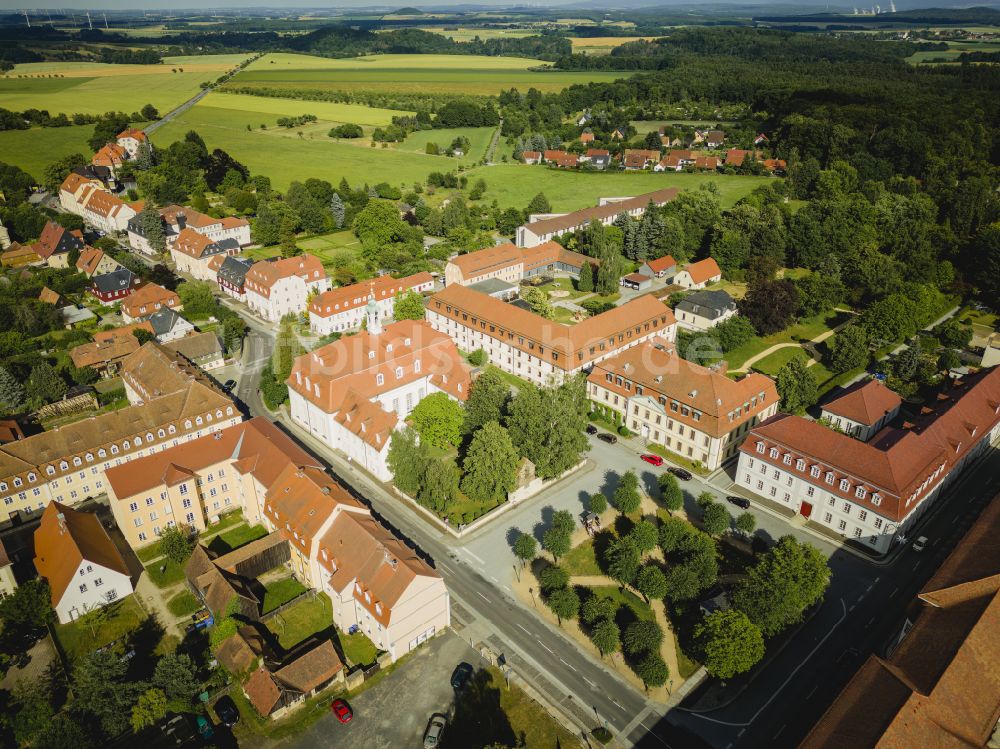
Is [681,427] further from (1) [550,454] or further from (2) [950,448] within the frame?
(2) [950,448]

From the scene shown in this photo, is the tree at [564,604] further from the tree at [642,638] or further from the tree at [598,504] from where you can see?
the tree at [598,504]

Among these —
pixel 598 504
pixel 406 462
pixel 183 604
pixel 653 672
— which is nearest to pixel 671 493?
pixel 598 504

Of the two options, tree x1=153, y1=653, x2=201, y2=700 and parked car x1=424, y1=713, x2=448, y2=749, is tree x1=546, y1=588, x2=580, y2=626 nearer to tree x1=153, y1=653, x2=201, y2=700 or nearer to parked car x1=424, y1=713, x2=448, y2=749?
parked car x1=424, y1=713, x2=448, y2=749

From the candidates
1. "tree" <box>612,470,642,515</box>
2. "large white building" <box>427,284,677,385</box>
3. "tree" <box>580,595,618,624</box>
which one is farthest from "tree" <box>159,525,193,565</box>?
"large white building" <box>427,284,677,385</box>

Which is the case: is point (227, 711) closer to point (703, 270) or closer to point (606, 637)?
point (606, 637)

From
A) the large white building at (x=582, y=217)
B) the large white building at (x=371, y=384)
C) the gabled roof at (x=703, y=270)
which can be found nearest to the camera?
the large white building at (x=371, y=384)

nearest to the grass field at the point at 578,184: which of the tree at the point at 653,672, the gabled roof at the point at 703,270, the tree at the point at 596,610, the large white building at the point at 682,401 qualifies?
the gabled roof at the point at 703,270
